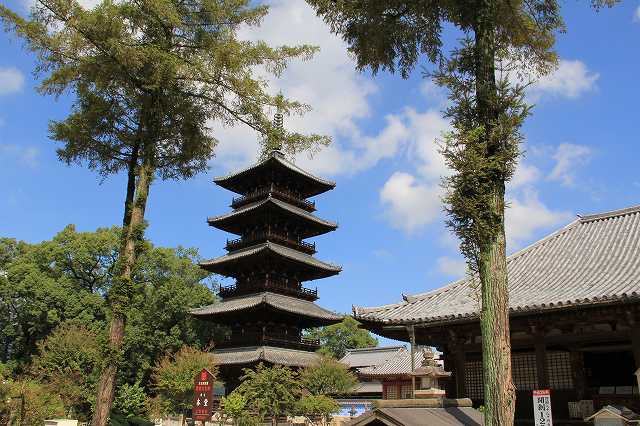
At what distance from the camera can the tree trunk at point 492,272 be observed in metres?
7.47

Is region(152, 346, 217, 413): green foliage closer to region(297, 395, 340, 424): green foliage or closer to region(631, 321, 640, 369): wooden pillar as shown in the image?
region(297, 395, 340, 424): green foliage

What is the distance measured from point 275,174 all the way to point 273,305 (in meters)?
9.81

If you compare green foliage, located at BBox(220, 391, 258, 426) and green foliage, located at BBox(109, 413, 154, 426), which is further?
green foliage, located at BBox(109, 413, 154, 426)

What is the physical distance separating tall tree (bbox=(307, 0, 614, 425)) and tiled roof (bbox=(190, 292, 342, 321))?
2123 cm

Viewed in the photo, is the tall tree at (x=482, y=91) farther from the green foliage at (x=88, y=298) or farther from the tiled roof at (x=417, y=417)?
the green foliage at (x=88, y=298)

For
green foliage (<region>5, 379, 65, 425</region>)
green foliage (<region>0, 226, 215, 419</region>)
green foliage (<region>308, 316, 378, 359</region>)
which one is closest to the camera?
green foliage (<region>5, 379, 65, 425</region>)

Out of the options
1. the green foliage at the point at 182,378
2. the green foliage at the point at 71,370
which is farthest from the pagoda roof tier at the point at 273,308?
the green foliage at the point at 71,370

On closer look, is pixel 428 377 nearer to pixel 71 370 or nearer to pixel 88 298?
pixel 71 370

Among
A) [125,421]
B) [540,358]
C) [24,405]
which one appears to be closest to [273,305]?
[125,421]

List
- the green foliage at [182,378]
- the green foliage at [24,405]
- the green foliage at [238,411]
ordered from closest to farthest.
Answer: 1. the green foliage at [238,411]
2. the green foliage at [24,405]
3. the green foliage at [182,378]

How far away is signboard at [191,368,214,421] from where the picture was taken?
15070mm

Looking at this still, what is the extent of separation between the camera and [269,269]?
3316cm

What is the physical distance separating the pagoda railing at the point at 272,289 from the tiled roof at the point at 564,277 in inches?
723

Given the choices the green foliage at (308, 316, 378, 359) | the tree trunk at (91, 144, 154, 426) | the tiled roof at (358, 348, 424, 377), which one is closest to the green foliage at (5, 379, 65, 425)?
the tree trunk at (91, 144, 154, 426)
